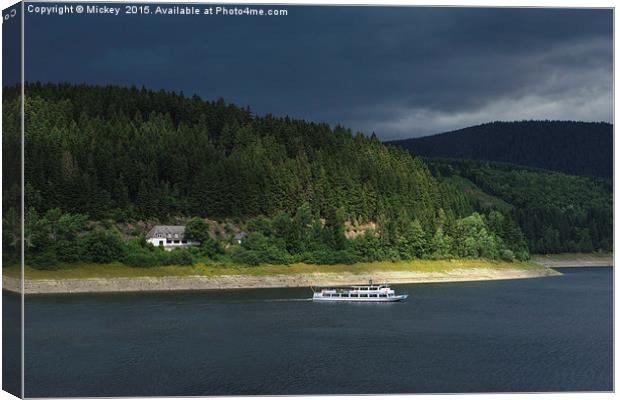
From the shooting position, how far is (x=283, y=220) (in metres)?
82.4

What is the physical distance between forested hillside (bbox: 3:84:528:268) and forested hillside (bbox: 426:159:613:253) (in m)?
16.7

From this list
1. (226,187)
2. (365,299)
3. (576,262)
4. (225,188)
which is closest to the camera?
(365,299)

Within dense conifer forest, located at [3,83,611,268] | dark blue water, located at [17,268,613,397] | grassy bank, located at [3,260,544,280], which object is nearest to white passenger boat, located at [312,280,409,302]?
dark blue water, located at [17,268,613,397]

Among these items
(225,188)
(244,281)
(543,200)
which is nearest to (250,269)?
(244,281)

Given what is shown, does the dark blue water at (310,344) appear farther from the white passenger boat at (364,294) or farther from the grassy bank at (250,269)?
the grassy bank at (250,269)

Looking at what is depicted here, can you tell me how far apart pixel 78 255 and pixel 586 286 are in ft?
137

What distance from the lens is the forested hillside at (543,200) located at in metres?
124

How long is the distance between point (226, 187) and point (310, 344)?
158ft

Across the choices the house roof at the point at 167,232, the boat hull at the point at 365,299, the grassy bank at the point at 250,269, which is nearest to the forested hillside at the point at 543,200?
the grassy bank at the point at 250,269

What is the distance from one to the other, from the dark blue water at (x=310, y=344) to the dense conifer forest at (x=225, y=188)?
6572 millimetres

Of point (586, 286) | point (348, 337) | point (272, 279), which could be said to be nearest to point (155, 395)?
point (348, 337)

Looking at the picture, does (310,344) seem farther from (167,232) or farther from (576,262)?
(576,262)

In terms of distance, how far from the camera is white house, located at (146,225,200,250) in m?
79.2

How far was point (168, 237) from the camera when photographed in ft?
266
